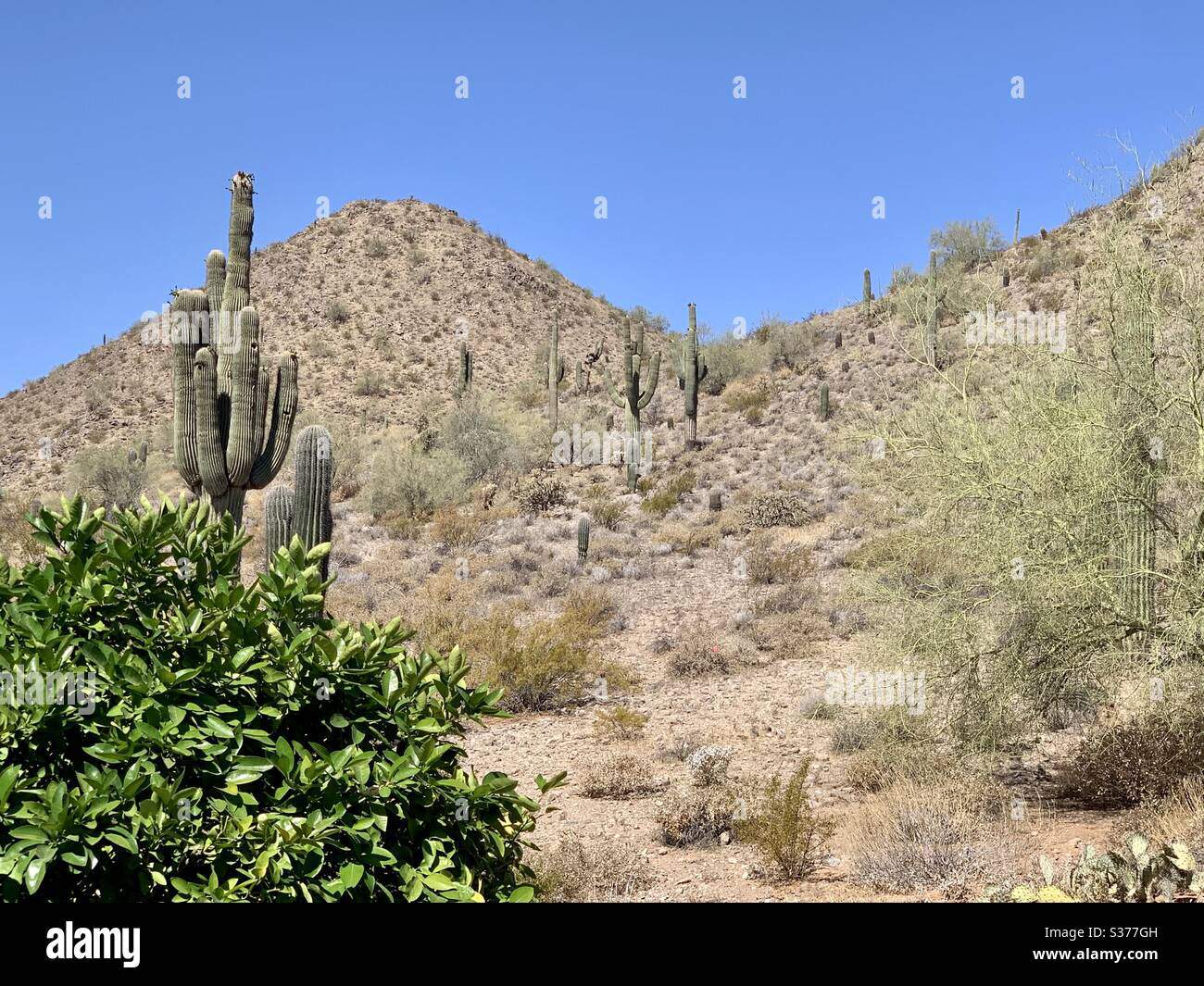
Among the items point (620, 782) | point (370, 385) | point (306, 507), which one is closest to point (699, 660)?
point (620, 782)

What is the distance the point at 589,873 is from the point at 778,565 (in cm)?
1082

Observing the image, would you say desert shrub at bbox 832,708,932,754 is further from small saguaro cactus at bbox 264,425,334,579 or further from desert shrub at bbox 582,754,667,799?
small saguaro cactus at bbox 264,425,334,579

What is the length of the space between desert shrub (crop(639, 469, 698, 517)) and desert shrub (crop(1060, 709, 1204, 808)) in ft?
49.9

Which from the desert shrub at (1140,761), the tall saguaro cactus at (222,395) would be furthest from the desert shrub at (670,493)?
the desert shrub at (1140,761)

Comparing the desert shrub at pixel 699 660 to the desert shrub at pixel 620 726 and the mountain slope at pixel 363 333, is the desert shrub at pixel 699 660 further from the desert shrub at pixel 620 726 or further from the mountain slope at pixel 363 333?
the mountain slope at pixel 363 333

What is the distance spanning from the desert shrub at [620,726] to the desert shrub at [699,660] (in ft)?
6.38

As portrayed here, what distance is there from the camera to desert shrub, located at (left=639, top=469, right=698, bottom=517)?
22172 millimetres

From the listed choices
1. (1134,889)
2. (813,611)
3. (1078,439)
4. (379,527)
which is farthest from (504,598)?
Answer: (1134,889)

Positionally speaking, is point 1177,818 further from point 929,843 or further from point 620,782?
point 620,782

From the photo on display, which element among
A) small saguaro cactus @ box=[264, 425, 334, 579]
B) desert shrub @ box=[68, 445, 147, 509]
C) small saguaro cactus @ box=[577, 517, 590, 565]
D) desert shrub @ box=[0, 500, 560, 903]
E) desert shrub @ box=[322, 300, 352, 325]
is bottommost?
desert shrub @ box=[0, 500, 560, 903]

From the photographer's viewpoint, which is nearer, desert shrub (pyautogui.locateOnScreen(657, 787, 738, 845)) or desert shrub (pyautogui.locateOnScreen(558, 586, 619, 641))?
desert shrub (pyautogui.locateOnScreen(657, 787, 738, 845))

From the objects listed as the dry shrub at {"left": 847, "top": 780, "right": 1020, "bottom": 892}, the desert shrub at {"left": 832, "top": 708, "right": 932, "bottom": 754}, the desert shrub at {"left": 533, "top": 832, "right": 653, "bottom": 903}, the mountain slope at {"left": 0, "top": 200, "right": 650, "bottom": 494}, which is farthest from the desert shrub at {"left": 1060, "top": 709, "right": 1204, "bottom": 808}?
the mountain slope at {"left": 0, "top": 200, "right": 650, "bottom": 494}

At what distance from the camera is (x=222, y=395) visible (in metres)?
11.8

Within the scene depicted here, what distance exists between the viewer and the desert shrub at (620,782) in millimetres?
7898
